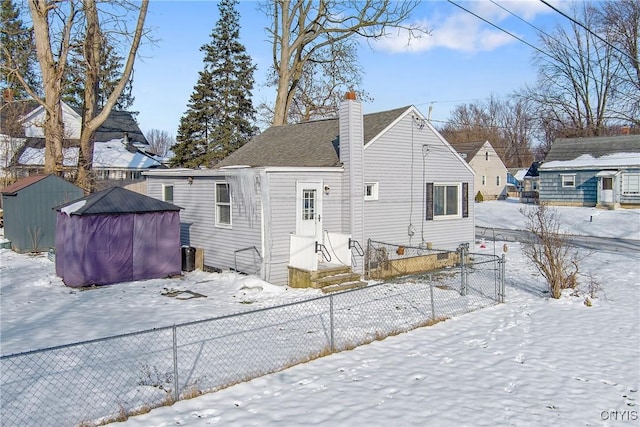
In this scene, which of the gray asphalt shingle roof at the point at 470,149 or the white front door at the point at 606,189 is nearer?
the white front door at the point at 606,189

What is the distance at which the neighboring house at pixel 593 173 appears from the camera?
32.3 m

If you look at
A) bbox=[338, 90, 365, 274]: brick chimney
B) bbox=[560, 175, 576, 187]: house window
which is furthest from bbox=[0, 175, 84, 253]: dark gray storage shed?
bbox=[560, 175, 576, 187]: house window

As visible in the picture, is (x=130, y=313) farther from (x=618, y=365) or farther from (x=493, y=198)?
(x=493, y=198)

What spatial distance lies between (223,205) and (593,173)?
96.1 ft

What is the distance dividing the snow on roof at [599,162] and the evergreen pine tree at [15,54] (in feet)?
109

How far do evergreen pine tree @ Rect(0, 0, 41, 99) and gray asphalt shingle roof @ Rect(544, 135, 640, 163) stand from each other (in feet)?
112

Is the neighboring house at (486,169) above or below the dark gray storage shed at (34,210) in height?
above

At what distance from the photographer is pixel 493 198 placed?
49.1 m

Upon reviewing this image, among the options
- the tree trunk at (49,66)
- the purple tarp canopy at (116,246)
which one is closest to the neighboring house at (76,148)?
the tree trunk at (49,66)

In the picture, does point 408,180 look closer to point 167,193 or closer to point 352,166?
point 352,166

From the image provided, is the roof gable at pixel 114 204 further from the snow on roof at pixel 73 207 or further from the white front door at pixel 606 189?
the white front door at pixel 606 189

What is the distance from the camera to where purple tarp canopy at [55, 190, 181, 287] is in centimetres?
1242

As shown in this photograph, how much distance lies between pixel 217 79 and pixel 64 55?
18236mm

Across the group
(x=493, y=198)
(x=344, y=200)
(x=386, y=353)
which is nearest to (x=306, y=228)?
(x=344, y=200)
